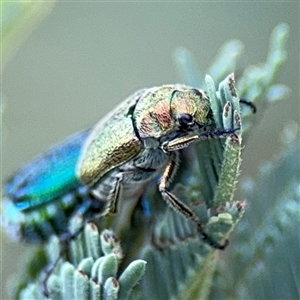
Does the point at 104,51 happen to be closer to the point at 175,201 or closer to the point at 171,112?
the point at 171,112

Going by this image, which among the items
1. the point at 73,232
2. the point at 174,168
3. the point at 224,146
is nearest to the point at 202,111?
the point at 174,168

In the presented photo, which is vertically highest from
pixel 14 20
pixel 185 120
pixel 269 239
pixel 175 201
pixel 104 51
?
pixel 104 51

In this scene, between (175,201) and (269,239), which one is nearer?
(269,239)

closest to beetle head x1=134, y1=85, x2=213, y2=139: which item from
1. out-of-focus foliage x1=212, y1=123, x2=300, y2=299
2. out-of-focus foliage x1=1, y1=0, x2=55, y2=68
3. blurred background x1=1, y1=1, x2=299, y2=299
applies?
out-of-focus foliage x1=212, y1=123, x2=300, y2=299

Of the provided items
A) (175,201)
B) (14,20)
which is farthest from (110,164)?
(14,20)

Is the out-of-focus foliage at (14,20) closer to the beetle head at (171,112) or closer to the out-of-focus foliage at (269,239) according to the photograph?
the beetle head at (171,112)

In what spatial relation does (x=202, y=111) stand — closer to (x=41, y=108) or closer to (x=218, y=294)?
(x=218, y=294)
